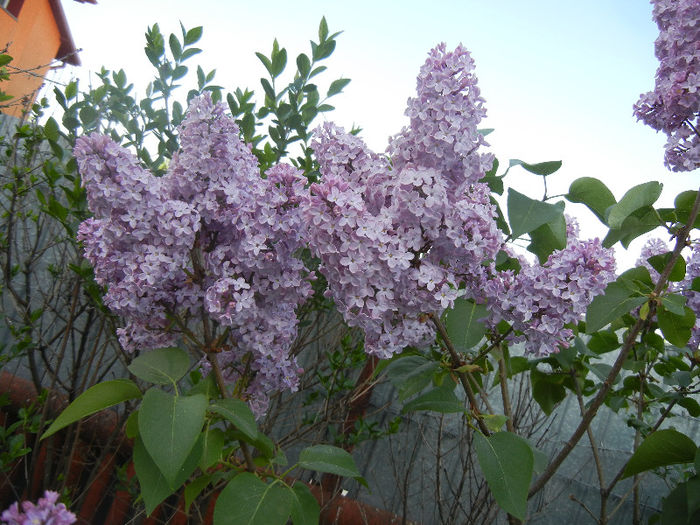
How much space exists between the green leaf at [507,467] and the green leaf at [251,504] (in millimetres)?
289

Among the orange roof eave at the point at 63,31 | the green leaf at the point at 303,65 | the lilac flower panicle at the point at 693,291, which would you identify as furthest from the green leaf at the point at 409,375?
the orange roof eave at the point at 63,31

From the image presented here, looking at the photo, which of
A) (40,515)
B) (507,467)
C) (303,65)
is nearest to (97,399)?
(40,515)

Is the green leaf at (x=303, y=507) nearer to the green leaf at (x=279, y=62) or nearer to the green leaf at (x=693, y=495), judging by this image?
the green leaf at (x=693, y=495)

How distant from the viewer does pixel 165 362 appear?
822mm

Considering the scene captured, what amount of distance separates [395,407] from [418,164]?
1.93 meters

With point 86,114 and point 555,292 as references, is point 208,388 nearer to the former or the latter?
point 555,292

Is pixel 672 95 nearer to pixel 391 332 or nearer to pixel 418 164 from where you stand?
pixel 418 164

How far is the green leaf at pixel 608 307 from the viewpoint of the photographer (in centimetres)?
85

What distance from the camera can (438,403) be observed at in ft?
2.88

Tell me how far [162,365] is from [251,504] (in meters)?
0.24

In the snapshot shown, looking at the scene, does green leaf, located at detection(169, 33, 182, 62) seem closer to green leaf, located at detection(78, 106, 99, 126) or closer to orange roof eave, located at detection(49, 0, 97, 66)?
green leaf, located at detection(78, 106, 99, 126)

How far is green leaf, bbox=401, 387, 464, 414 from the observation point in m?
0.86

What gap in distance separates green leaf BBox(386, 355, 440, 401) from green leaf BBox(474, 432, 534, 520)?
148 millimetres

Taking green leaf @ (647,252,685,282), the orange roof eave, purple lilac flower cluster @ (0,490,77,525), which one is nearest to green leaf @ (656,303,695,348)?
green leaf @ (647,252,685,282)
